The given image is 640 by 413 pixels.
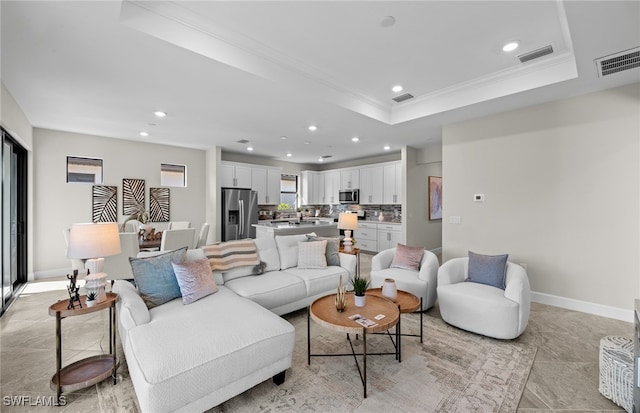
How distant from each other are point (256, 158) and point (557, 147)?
21.3ft

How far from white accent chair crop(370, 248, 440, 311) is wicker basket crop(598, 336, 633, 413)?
5.08 feet

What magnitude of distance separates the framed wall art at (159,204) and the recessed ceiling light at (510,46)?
6.49 meters

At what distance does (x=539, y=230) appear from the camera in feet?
12.4

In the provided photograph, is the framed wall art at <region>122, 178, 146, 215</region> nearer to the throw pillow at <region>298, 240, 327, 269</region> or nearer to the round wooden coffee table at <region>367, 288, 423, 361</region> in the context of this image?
the throw pillow at <region>298, 240, 327, 269</region>

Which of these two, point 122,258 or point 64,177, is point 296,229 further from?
point 64,177

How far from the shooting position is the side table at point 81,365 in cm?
196

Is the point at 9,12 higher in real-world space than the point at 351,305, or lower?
higher

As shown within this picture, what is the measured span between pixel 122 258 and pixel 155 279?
6.68 feet

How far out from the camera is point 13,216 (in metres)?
4.20

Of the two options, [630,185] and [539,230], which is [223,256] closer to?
[539,230]

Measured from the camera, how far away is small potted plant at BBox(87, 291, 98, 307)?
2.11 m

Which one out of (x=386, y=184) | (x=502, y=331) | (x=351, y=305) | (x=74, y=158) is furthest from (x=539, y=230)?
(x=74, y=158)

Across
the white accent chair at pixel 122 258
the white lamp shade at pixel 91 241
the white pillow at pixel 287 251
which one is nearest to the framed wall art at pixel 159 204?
the white accent chair at pixel 122 258

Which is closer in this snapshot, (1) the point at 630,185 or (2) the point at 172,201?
(1) the point at 630,185
